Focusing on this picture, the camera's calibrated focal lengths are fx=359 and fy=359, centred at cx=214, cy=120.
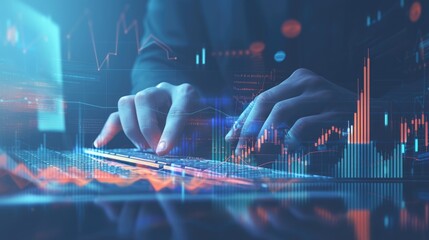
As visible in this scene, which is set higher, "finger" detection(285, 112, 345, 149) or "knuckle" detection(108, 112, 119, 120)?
"knuckle" detection(108, 112, 119, 120)

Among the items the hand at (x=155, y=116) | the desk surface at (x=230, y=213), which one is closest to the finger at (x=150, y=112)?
the hand at (x=155, y=116)

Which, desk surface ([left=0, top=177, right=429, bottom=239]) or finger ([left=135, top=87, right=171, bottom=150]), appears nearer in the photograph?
desk surface ([left=0, top=177, right=429, bottom=239])

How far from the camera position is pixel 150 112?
348 centimetres

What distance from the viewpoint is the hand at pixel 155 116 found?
3.47m

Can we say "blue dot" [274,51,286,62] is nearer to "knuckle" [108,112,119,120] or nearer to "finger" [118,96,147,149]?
"finger" [118,96,147,149]

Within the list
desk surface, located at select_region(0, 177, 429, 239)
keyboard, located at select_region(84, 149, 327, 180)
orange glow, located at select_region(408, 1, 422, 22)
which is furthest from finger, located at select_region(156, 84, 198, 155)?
orange glow, located at select_region(408, 1, 422, 22)

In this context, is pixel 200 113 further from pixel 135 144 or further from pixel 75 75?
pixel 75 75

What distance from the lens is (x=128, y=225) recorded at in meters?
2.38

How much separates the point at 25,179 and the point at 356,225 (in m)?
2.98

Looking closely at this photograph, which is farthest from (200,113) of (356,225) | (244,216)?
(356,225)

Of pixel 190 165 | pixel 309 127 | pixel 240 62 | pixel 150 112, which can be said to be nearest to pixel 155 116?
pixel 150 112

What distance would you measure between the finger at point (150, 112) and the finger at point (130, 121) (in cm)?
4

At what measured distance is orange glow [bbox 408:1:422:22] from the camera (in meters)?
3.48

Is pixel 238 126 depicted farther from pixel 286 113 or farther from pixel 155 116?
pixel 155 116
